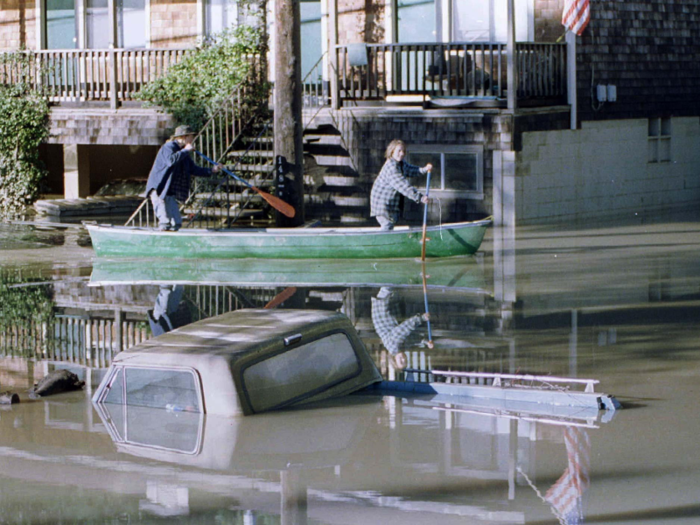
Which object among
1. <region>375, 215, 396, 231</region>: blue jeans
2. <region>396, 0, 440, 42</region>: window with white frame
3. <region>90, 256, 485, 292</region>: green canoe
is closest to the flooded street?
<region>90, 256, 485, 292</region>: green canoe

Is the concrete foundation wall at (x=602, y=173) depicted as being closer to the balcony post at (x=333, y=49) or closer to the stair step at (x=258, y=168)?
the balcony post at (x=333, y=49)

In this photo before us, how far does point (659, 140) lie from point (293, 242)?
9965 mm

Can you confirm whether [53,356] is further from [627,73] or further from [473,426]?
[627,73]

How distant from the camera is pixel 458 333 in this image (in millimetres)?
11594

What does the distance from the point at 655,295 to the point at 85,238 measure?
10.3 meters

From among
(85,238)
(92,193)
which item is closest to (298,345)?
(85,238)

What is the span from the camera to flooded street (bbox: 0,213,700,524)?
6.85m

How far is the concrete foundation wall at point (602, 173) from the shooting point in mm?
20016

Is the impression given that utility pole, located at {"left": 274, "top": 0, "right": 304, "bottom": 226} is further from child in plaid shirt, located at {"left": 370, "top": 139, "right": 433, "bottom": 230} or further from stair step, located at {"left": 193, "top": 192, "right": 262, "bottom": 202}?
child in plaid shirt, located at {"left": 370, "top": 139, "right": 433, "bottom": 230}

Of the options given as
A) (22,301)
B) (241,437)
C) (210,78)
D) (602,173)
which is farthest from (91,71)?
(241,437)

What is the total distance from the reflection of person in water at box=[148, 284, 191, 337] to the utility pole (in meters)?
4.70

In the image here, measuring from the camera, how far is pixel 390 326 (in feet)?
39.3


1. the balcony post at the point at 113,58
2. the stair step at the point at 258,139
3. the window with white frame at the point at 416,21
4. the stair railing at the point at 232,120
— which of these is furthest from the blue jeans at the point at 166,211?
the window with white frame at the point at 416,21

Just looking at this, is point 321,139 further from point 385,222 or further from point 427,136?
point 385,222
